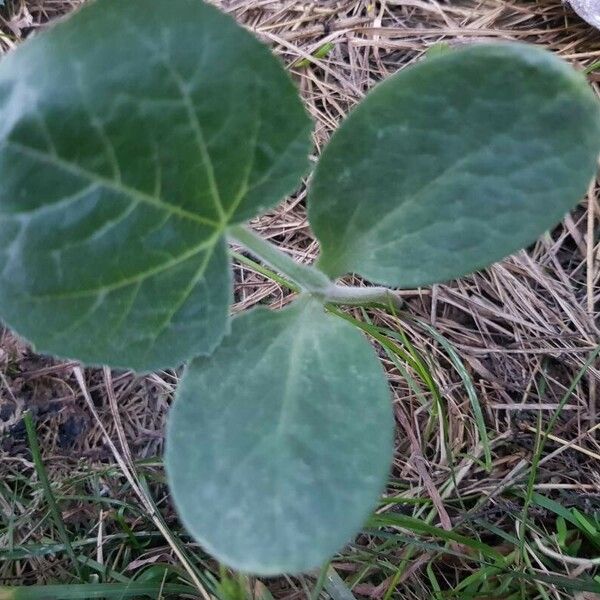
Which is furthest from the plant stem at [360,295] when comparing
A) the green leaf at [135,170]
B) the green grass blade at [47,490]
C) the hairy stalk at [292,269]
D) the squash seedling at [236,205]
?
the green grass blade at [47,490]

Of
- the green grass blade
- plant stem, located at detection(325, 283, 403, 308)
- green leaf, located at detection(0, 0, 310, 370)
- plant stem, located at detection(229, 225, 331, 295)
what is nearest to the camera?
green leaf, located at detection(0, 0, 310, 370)

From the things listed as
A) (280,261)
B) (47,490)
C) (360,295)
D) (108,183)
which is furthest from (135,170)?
(47,490)

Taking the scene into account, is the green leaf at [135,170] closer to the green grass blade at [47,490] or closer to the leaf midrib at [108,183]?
the leaf midrib at [108,183]

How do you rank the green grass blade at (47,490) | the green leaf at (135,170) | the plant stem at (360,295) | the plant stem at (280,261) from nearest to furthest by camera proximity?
the green leaf at (135,170) < the plant stem at (280,261) < the plant stem at (360,295) < the green grass blade at (47,490)

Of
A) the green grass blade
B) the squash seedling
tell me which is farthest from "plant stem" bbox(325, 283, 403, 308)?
the green grass blade

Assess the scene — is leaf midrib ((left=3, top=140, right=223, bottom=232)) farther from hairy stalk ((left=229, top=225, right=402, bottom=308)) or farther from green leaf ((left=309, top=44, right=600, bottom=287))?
green leaf ((left=309, top=44, right=600, bottom=287))

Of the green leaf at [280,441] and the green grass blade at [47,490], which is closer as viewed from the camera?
the green leaf at [280,441]

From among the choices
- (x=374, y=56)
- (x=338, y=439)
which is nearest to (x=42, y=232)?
(x=338, y=439)

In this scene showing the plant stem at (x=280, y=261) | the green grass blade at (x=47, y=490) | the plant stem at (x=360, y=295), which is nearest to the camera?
the plant stem at (x=280, y=261)
